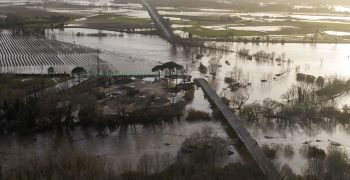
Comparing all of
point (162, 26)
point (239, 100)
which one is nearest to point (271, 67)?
point (239, 100)

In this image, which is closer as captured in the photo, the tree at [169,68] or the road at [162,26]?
the tree at [169,68]

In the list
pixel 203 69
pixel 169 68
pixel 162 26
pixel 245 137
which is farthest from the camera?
pixel 162 26

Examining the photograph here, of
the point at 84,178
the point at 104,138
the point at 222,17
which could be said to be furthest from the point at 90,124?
the point at 222,17

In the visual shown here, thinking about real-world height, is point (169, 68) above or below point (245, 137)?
above

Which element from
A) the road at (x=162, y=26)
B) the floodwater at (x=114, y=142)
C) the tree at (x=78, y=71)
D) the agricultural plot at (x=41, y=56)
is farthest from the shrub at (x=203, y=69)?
the road at (x=162, y=26)

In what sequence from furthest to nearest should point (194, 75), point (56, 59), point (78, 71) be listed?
point (56, 59), point (194, 75), point (78, 71)

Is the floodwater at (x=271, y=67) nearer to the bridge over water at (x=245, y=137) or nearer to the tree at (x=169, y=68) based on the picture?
the bridge over water at (x=245, y=137)

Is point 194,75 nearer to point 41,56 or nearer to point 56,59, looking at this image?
point 56,59

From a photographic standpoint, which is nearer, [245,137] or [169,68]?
[245,137]
